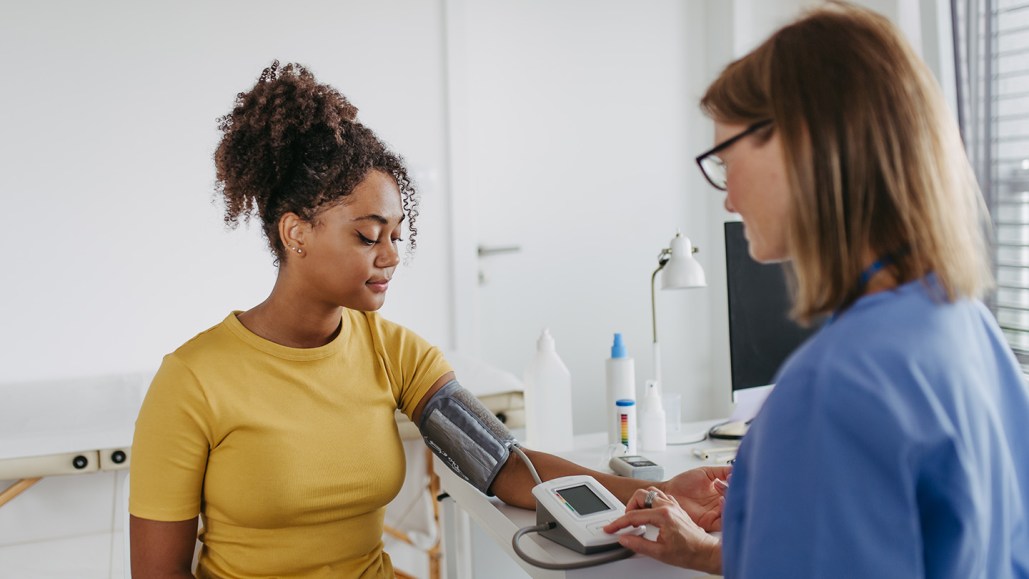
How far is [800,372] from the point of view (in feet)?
2.31

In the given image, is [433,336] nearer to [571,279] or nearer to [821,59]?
[571,279]

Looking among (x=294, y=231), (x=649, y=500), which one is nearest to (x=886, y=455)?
(x=649, y=500)

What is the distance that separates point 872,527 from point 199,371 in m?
0.91

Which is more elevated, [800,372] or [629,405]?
[800,372]

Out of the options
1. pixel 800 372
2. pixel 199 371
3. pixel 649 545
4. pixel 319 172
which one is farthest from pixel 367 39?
pixel 800 372

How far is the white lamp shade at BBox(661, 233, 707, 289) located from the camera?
1716mm

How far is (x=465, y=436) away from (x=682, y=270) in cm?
61

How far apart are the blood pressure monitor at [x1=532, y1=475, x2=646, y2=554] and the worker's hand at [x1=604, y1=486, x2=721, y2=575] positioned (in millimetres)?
18

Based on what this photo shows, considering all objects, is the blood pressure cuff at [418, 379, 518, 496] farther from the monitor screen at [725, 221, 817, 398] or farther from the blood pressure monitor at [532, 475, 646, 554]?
the monitor screen at [725, 221, 817, 398]

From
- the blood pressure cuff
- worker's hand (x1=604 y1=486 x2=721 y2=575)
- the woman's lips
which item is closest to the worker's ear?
the woman's lips

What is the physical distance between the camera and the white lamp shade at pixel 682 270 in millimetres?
1716

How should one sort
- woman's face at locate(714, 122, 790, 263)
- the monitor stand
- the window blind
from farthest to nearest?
the window blind, the monitor stand, woman's face at locate(714, 122, 790, 263)

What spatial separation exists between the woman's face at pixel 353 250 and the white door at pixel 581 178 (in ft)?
4.64

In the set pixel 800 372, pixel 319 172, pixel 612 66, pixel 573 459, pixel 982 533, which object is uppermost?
pixel 612 66
